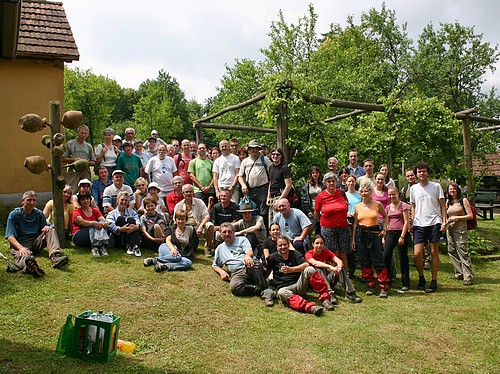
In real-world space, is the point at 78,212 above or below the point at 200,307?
above

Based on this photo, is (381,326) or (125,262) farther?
(125,262)

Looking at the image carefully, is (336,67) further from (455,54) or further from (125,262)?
(125,262)

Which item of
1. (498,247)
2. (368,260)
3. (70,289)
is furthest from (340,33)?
(70,289)

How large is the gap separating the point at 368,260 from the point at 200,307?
302 centimetres

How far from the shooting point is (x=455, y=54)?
1270 inches

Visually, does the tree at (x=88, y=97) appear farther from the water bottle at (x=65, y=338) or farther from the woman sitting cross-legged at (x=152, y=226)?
the water bottle at (x=65, y=338)

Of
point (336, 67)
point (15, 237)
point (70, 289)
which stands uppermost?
point (336, 67)

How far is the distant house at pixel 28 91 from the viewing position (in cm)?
1027

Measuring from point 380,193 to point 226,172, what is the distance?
298cm

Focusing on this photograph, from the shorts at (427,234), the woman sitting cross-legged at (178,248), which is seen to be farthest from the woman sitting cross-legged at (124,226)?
the shorts at (427,234)

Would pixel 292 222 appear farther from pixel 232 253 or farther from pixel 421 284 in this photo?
pixel 421 284

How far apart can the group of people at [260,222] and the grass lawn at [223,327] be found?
12.9 inches

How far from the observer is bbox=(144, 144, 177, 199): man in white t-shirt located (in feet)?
31.7

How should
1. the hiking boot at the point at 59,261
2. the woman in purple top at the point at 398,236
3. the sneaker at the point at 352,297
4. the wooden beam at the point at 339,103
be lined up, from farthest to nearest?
the wooden beam at the point at 339,103 < the woman in purple top at the point at 398,236 < the hiking boot at the point at 59,261 < the sneaker at the point at 352,297
